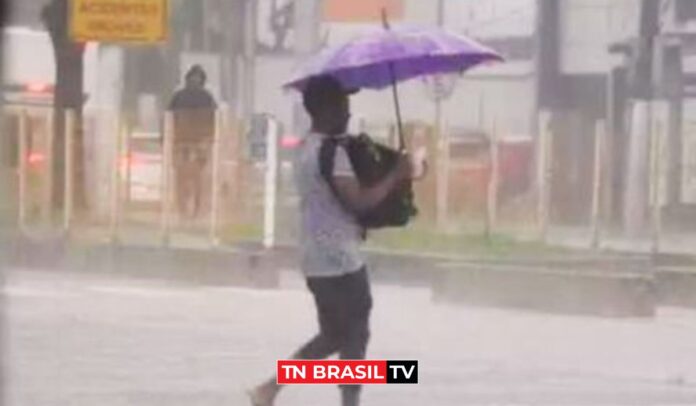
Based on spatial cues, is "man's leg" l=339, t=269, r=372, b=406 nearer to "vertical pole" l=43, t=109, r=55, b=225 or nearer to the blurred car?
the blurred car

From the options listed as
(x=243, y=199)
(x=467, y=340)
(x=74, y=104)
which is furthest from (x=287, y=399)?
(x=74, y=104)

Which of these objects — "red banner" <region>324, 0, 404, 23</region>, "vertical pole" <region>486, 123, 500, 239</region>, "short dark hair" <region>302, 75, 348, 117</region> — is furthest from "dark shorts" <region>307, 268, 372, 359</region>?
"red banner" <region>324, 0, 404, 23</region>

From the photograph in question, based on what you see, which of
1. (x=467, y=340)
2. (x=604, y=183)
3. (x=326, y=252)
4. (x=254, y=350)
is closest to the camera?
(x=326, y=252)

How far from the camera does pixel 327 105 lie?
10836 mm

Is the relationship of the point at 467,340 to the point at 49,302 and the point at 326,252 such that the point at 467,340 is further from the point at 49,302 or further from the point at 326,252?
the point at 326,252

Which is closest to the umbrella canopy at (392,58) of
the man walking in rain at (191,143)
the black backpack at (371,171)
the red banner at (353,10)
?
the black backpack at (371,171)

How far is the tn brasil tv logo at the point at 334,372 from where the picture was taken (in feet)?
36.1

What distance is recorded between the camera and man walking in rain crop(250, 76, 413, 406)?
10.7m

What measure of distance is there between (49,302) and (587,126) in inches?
467

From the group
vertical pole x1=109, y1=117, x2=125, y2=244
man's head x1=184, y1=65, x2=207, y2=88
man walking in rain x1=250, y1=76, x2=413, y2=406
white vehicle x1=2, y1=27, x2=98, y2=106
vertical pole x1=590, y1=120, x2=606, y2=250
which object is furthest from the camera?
man's head x1=184, y1=65, x2=207, y2=88

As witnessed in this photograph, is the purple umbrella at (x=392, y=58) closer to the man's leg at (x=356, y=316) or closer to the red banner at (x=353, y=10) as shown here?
the man's leg at (x=356, y=316)

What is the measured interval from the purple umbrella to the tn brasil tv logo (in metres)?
1.26

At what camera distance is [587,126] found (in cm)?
2862

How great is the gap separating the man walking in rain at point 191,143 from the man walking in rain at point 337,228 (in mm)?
12045
